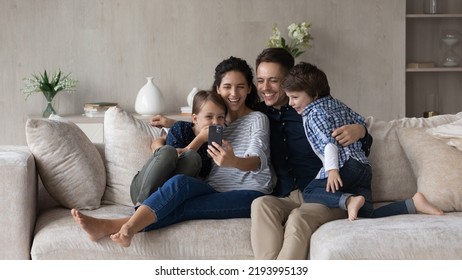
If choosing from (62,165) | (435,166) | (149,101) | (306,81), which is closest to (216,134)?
(306,81)

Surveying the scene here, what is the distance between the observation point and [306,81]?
329 cm

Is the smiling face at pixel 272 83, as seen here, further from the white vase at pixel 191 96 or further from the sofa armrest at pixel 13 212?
the white vase at pixel 191 96

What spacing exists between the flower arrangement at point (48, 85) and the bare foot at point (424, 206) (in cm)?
311

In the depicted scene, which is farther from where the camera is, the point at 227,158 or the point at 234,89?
the point at 234,89

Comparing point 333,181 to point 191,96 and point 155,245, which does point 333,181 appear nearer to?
point 155,245

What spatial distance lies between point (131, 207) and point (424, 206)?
1.21 metres

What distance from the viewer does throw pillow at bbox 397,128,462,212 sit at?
10.6ft

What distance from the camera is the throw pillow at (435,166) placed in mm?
3244

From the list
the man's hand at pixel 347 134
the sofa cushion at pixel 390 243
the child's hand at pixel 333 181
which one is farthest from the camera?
the man's hand at pixel 347 134

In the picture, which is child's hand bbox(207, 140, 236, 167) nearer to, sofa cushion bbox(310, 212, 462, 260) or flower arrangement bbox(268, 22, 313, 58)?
sofa cushion bbox(310, 212, 462, 260)

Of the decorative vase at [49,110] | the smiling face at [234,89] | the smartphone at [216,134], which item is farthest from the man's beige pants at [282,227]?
the decorative vase at [49,110]

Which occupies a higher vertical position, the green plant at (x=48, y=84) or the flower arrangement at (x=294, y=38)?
the flower arrangement at (x=294, y=38)

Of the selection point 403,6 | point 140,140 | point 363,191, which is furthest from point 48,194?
point 403,6

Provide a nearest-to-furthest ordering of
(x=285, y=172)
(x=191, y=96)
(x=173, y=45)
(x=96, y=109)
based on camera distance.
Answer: (x=285, y=172)
(x=96, y=109)
(x=191, y=96)
(x=173, y=45)
